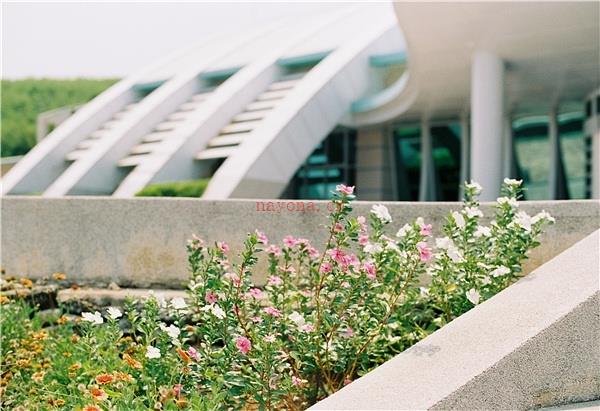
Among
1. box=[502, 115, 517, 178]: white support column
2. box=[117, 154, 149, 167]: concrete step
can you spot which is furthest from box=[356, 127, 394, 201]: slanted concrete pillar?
box=[117, 154, 149, 167]: concrete step

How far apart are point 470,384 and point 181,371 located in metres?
1.47

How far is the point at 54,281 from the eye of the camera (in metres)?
6.40

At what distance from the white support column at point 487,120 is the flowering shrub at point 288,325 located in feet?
34.4

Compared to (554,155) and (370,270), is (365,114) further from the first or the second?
(370,270)

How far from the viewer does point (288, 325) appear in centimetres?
395

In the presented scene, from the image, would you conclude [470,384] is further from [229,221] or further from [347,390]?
[229,221]

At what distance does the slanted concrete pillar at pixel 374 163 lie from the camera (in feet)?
84.0

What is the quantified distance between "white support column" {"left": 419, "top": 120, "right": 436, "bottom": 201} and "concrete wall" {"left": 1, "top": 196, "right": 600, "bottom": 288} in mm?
19967

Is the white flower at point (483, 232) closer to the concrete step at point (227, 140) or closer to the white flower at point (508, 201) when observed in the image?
the white flower at point (508, 201)

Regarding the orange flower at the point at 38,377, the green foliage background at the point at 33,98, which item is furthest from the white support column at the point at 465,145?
the green foliage background at the point at 33,98

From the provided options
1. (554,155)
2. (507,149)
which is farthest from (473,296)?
(507,149)

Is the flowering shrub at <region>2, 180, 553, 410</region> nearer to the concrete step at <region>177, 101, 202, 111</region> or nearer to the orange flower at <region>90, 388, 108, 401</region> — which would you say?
the orange flower at <region>90, 388, 108, 401</region>

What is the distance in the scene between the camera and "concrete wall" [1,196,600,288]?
18.4 feet

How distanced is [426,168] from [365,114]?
4197 mm
